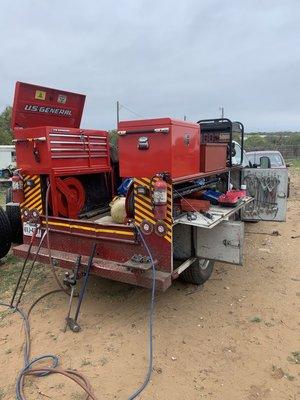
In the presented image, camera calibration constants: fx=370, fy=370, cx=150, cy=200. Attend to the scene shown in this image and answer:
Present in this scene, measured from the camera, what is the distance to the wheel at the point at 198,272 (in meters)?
4.71

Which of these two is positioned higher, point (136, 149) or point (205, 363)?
point (136, 149)

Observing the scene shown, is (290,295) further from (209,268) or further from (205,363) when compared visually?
(205,363)

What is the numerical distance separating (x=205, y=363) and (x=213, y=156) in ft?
9.02

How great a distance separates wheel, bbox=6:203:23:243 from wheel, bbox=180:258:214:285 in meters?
2.97

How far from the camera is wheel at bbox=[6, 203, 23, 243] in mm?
6177

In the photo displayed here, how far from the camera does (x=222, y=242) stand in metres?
4.28

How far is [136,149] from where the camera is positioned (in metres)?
3.83

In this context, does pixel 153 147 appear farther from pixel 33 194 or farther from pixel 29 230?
pixel 29 230

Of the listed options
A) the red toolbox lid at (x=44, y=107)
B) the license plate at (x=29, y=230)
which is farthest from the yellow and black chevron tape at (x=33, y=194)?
the red toolbox lid at (x=44, y=107)

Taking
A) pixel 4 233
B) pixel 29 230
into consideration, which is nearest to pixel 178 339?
pixel 29 230

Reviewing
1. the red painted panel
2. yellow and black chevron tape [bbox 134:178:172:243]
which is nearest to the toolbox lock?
yellow and black chevron tape [bbox 134:178:172:243]

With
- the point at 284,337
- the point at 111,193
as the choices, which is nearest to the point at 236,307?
the point at 284,337

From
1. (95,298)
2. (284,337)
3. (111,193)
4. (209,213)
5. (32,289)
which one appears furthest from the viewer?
(111,193)

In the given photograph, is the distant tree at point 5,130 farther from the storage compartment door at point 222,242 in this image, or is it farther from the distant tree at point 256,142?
the storage compartment door at point 222,242
